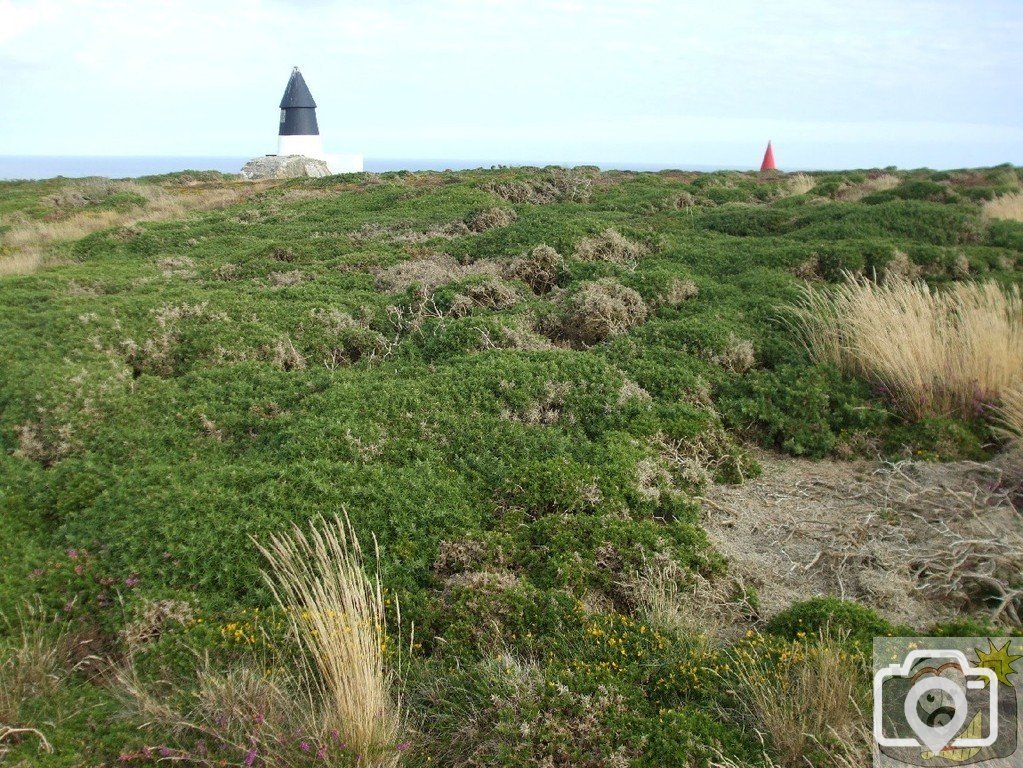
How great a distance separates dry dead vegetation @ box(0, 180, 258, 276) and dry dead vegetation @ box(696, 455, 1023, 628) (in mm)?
14771

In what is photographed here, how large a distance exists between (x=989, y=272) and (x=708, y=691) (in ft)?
33.3

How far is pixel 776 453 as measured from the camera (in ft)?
A: 25.9

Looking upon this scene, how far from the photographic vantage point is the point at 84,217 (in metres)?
23.6

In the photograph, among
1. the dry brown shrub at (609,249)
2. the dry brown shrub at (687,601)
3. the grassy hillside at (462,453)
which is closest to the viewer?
the grassy hillside at (462,453)

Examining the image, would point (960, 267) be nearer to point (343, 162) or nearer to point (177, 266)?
point (177, 266)

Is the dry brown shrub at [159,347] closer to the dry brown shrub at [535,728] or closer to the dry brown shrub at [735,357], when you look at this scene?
the dry brown shrub at [535,728]

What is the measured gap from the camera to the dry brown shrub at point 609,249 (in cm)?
1268

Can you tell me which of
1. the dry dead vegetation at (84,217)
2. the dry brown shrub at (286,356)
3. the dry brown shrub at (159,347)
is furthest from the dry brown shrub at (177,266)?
the dry brown shrub at (286,356)

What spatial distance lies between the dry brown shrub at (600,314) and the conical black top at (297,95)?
43.8m

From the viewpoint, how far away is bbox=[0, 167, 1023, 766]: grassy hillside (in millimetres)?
4359

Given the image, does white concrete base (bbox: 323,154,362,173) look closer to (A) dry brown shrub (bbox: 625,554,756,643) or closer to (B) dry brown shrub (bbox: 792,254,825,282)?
(B) dry brown shrub (bbox: 792,254,825,282)

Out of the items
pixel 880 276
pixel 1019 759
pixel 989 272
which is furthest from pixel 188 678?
pixel 989 272

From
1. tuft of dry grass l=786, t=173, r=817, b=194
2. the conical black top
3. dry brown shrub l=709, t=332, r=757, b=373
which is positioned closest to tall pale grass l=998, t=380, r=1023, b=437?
dry brown shrub l=709, t=332, r=757, b=373

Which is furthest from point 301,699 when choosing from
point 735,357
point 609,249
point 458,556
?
point 609,249
